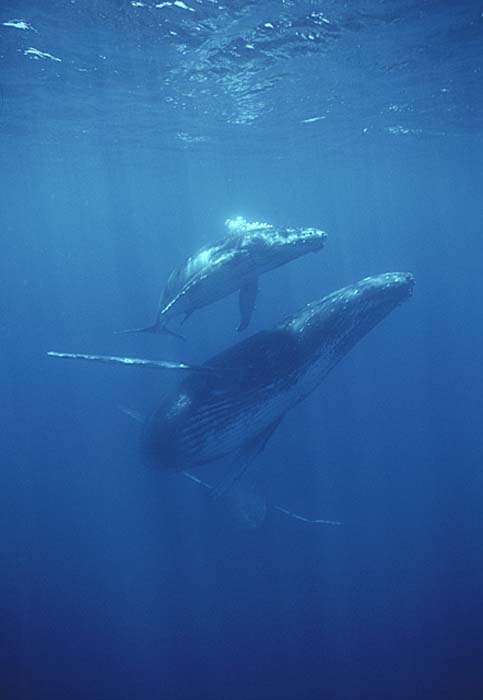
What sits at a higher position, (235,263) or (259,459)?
(235,263)

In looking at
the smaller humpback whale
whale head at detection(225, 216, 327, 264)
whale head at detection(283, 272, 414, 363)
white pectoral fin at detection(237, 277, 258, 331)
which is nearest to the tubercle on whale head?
whale head at detection(283, 272, 414, 363)

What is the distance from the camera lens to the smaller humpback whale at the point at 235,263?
326 inches

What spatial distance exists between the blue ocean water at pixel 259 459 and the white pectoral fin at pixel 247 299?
299cm

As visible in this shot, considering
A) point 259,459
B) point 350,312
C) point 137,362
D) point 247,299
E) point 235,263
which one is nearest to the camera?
point 137,362

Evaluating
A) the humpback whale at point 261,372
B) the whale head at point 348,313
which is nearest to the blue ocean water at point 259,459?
the humpback whale at point 261,372

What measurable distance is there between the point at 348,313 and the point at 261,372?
1446 mm

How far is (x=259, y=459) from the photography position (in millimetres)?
17812

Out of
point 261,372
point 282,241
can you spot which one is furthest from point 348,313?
point 282,241

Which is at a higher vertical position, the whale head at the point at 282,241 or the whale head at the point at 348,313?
the whale head at the point at 282,241

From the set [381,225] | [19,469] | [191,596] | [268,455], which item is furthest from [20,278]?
[381,225]

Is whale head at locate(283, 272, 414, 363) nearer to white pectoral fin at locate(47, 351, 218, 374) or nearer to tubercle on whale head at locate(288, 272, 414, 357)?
tubercle on whale head at locate(288, 272, 414, 357)

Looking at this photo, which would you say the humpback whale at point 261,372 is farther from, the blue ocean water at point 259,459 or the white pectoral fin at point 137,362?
the blue ocean water at point 259,459

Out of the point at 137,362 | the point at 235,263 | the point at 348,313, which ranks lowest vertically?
the point at 137,362

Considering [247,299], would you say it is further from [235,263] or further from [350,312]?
[350,312]
